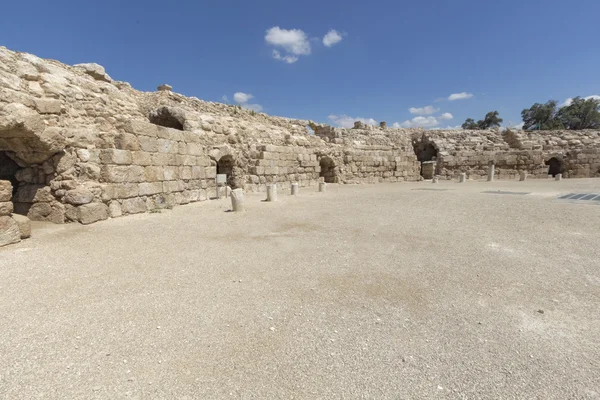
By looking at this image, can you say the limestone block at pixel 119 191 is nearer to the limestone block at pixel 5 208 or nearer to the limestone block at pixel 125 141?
the limestone block at pixel 125 141

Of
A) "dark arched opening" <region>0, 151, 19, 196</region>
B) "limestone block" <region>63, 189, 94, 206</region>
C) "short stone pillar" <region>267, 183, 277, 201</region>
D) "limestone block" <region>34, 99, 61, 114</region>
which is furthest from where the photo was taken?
"short stone pillar" <region>267, 183, 277, 201</region>

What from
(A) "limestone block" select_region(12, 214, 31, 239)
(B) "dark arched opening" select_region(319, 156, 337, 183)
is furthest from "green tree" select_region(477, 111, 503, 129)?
(A) "limestone block" select_region(12, 214, 31, 239)

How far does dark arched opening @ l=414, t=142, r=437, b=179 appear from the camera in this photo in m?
22.4

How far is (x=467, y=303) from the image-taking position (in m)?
2.92

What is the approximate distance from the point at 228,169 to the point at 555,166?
26.1 metres

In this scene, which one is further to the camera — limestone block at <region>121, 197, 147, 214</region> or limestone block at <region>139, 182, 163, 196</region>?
limestone block at <region>139, 182, 163, 196</region>

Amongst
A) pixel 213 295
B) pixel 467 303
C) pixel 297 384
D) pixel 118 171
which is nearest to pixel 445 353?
pixel 467 303

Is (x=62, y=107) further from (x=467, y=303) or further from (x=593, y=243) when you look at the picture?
(x=593, y=243)

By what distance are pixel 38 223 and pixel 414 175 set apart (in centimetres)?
2085

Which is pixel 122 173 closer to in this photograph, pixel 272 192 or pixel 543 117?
pixel 272 192

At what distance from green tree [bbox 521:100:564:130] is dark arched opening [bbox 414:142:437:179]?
28.0 metres

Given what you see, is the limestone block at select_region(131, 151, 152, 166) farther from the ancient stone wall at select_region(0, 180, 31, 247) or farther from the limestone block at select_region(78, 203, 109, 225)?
the ancient stone wall at select_region(0, 180, 31, 247)

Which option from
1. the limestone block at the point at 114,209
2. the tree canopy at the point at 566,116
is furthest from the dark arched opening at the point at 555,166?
the limestone block at the point at 114,209

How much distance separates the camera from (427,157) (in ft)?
82.9
